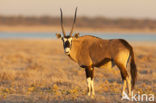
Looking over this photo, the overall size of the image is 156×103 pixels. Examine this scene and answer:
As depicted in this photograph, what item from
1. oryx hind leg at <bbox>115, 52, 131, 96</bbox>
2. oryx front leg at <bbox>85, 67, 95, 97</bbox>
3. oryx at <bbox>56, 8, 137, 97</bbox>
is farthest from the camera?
oryx front leg at <bbox>85, 67, 95, 97</bbox>

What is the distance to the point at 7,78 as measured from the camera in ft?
46.3

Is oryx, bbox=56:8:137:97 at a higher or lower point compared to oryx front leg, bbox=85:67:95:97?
higher

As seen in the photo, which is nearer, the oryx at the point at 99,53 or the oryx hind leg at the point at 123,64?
the oryx hind leg at the point at 123,64

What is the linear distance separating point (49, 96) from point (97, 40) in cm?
251

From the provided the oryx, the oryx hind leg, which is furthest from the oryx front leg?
the oryx hind leg

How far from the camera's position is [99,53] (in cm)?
1010

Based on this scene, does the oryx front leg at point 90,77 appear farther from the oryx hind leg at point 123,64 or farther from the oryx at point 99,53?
the oryx hind leg at point 123,64

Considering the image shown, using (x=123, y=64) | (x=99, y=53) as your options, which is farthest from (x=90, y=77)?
(x=123, y=64)

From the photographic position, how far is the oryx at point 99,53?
9.76 m

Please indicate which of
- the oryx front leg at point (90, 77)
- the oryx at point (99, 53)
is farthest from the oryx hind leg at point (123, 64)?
the oryx front leg at point (90, 77)

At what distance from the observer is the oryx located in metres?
9.76

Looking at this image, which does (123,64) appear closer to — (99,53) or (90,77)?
(99,53)

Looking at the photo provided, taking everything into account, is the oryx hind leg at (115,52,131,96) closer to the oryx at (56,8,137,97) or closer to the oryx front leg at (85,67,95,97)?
the oryx at (56,8,137,97)

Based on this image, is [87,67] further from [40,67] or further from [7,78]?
[40,67]
